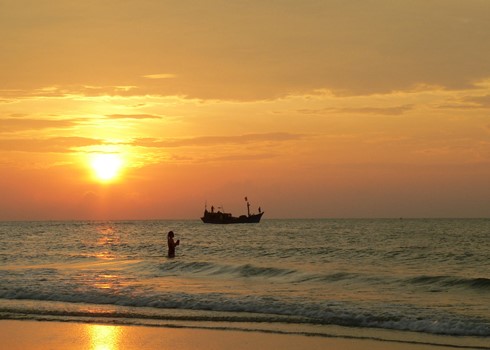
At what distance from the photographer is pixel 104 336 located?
15492 mm

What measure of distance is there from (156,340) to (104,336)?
1.40 meters

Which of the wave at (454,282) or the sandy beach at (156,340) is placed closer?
the sandy beach at (156,340)

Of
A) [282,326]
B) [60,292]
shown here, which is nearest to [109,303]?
[60,292]

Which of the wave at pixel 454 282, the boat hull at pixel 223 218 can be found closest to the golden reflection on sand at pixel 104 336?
the wave at pixel 454 282

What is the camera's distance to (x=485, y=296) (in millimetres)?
22750

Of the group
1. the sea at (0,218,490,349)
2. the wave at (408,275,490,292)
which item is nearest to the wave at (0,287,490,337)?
the sea at (0,218,490,349)

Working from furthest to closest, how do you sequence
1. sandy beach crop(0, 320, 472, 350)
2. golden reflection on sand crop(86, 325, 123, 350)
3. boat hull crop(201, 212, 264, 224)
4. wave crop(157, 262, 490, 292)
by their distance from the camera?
1. boat hull crop(201, 212, 264, 224)
2. wave crop(157, 262, 490, 292)
3. golden reflection on sand crop(86, 325, 123, 350)
4. sandy beach crop(0, 320, 472, 350)

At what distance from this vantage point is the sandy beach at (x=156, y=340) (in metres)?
14.3

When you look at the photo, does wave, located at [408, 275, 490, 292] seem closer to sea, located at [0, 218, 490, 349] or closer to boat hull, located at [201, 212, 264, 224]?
sea, located at [0, 218, 490, 349]

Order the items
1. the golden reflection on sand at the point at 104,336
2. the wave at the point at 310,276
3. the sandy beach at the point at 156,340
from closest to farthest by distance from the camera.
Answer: the sandy beach at the point at 156,340 < the golden reflection on sand at the point at 104,336 < the wave at the point at 310,276

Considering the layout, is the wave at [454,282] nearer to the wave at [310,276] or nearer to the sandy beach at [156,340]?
the wave at [310,276]

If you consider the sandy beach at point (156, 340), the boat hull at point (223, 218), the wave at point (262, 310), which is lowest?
the sandy beach at point (156, 340)

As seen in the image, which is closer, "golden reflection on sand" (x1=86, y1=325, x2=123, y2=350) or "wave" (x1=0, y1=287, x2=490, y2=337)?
"golden reflection on sand" (x1=86, y1=325, x2=123, y2=350)

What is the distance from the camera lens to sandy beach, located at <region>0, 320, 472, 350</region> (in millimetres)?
14312
